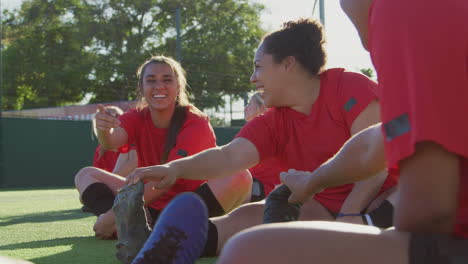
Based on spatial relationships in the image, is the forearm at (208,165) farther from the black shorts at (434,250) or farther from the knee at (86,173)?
the knee at (86,173)

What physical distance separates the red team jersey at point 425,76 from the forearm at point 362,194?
1347mm

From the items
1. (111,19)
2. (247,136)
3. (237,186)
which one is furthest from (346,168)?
(111,19)

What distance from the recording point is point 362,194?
2.44 meters

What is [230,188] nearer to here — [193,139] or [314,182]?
[193,139]

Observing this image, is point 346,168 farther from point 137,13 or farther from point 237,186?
point 137,13

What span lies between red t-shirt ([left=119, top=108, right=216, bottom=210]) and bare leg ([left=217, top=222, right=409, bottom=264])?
2416mm

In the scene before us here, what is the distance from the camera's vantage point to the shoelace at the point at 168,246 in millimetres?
1336

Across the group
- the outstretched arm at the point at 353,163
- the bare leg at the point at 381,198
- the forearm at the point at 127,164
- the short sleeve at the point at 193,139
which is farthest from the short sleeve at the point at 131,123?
the outstretched arm at the point at 353,163

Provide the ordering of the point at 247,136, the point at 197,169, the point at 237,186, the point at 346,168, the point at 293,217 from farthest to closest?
the point at 237,186 → the point at 247,136 → the point at 197,169 → the point at 293,217 → the point at 346,168

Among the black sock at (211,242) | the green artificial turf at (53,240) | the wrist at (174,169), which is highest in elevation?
the wrist at (174,169)

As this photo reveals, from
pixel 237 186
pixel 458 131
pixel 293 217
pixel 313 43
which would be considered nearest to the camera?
pixel 458 131

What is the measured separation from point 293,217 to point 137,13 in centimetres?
2861

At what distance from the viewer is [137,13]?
96.9 feet

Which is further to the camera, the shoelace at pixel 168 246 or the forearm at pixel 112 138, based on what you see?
the forearm at pixel 112 138
